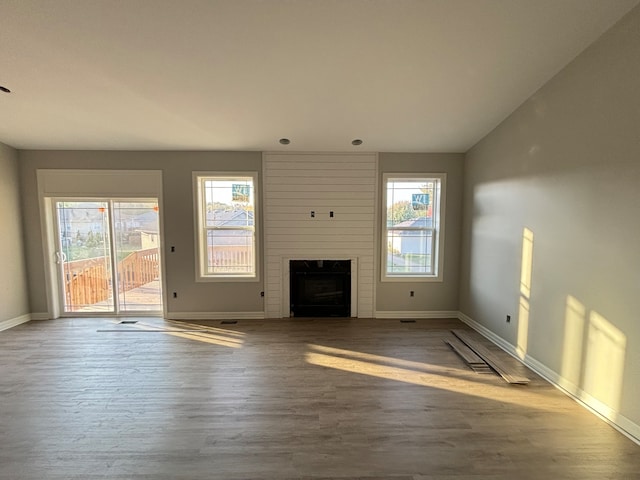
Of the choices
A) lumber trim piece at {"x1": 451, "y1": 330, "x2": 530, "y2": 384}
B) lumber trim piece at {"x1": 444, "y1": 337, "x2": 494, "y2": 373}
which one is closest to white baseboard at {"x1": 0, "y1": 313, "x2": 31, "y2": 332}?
lumber trim piece at {"x1": 444, "y1": 337, "x2": 494, "y2": 373}

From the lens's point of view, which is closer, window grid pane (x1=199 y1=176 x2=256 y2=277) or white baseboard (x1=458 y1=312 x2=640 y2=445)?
white baseboard (x1=458 y1=312 x2=640 y2=445)

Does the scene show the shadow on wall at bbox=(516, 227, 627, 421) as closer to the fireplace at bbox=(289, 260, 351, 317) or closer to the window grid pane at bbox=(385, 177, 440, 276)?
the window grid pane at bbox=(385, 177, 440, 276)

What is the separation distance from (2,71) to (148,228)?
7.67 ft

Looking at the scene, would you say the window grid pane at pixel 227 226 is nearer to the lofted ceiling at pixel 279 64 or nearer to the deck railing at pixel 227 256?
the deck railing at pixel 227 256

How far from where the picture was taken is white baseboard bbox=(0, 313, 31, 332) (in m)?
4.09

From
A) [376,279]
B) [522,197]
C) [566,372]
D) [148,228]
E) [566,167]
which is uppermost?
[566,167]

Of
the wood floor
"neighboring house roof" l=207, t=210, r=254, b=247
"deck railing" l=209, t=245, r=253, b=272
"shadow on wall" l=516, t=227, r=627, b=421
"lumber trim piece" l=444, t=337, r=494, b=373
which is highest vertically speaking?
"neighboring house roof" l=207, t=210, r=254, b=247

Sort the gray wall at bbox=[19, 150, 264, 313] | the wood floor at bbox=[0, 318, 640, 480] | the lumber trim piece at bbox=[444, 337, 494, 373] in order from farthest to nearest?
the gray wall at bbox=[19, 150, 264, 313] → the lumber trim piece at bbox=[444, 337, 494, 373] → the wood floor at bbox=[0, 318, 640, 480]

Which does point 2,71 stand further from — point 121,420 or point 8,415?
point 121,420

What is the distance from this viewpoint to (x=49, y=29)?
7.27 feet

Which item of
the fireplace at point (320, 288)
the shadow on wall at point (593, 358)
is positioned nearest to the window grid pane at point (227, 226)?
the fireplace at point (320, 288)

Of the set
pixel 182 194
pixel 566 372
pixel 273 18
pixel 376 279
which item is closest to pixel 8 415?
pixel 182 194

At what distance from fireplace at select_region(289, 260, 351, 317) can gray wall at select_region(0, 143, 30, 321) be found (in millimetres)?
4063

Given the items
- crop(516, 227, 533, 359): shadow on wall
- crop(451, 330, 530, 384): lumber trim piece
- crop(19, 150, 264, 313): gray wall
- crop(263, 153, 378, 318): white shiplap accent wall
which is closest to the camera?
crop(451, 330, 530, 384): lumber trim piece
